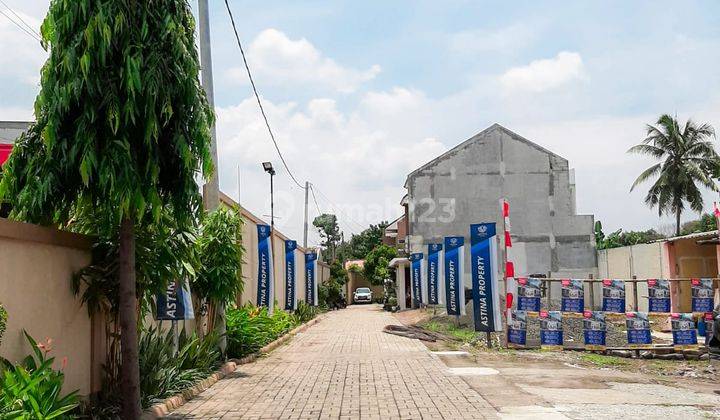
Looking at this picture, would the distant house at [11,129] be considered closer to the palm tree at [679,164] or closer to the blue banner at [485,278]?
the blue banner at [485,278]

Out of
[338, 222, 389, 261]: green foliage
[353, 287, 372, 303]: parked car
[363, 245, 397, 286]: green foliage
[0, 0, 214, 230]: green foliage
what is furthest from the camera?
[338, 222, 389, 261]: green foliage

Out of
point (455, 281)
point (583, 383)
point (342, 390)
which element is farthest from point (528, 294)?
point (342, 390)

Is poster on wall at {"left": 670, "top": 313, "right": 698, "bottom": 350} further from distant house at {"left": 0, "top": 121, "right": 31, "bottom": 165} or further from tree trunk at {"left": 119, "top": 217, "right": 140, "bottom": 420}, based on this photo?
distant house at {"left": 0, "top": 121, "right": 31, "bottom": 165}

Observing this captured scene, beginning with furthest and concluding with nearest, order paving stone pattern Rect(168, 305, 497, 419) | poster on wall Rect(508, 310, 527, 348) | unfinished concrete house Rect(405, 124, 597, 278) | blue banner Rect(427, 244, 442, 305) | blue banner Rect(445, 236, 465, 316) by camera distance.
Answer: unfinished concrete house Rect(405, 124, 597, 278) → blue banner Rect(427, 244, 442, 305) → blue banner Rect(445, 236, 465, 316) → poster on wall Rect(508, 310, 527, 348) → paving stone pattern Rect(168, 305, 497, 419)

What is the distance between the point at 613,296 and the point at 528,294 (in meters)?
2.04

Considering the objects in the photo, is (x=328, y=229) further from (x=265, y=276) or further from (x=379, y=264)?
(x=265, y=276)

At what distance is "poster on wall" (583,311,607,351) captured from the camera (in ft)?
54.7

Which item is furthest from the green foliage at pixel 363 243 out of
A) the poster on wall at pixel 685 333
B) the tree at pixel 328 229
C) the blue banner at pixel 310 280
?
the poster on wall at pixel 685 333

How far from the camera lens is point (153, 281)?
8.55 metres

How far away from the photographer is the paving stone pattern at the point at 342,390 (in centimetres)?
909

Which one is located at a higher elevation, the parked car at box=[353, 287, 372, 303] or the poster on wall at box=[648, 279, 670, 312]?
the poster on wall at box=[648, 279, 670, 312]

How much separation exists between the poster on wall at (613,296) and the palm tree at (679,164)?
28.0 metres

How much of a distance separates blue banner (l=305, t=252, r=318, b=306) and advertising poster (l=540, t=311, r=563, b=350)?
651 inches

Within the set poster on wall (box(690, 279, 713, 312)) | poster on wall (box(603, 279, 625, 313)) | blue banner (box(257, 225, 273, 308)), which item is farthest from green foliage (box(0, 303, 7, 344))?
poster on wall (box(690, 279, 713, 312))
